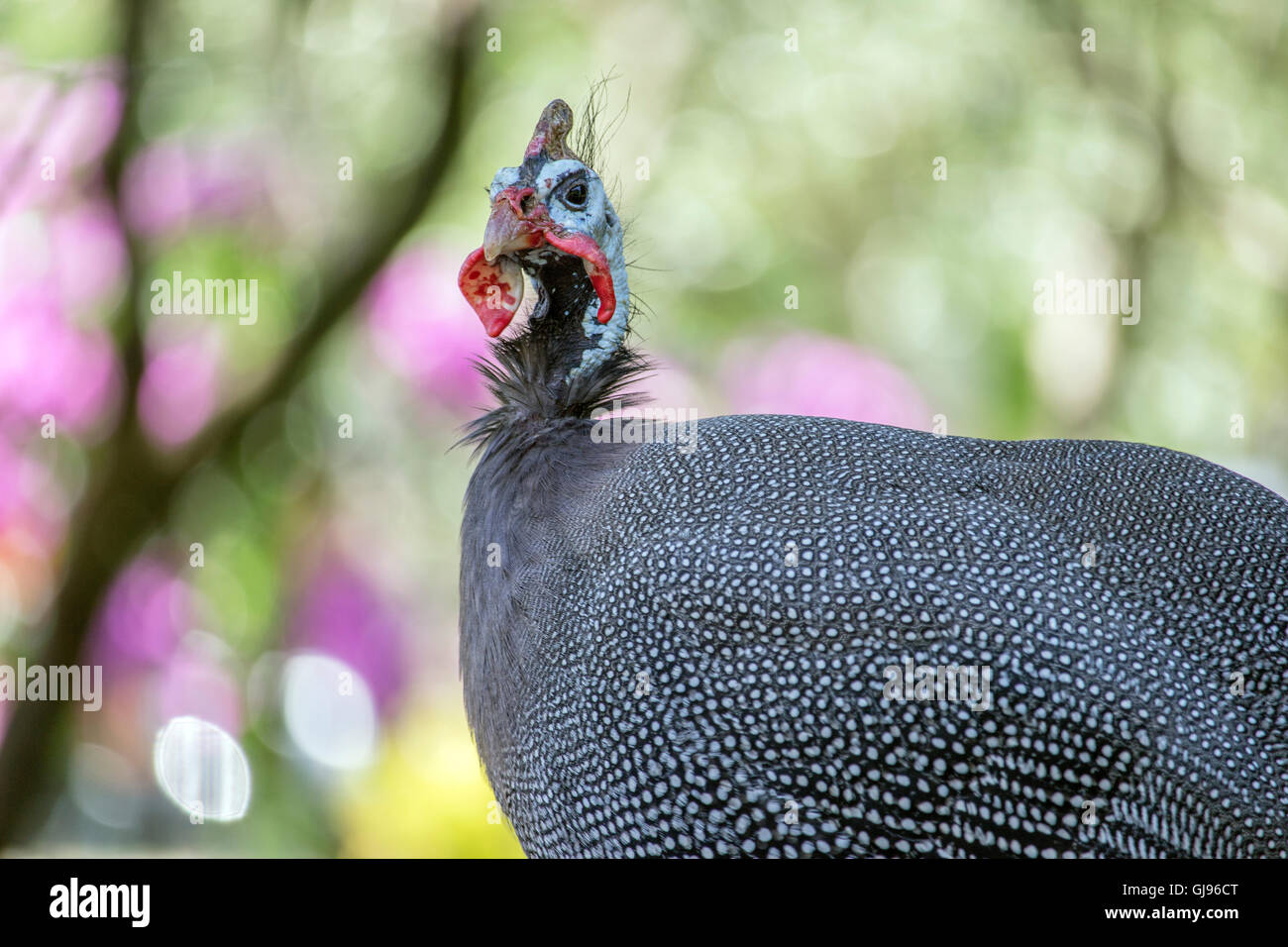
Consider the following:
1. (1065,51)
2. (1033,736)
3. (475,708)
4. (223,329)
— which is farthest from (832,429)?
(1065,51)

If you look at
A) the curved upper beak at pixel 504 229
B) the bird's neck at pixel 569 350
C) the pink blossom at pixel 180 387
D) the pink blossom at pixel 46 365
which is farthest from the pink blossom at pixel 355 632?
the curved upper beak at pixel 504 229

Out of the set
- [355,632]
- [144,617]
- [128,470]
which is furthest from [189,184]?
[355,632]

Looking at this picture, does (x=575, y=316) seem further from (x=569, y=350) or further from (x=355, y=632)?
(x=355, y=632)

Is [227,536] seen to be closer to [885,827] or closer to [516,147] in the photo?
[516,147]

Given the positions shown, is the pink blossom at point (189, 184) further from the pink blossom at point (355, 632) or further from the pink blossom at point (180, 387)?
the pink blossom at point (355, 632)

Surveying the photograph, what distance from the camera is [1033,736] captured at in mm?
1315

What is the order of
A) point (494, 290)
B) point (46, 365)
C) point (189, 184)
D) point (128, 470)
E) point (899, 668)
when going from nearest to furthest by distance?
point (899, 668) < point (494, 290) < point (128, 470) < point (46, 365) < point (189, 184)

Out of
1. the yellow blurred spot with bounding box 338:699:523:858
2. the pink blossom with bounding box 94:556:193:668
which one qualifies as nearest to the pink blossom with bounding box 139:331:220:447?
the pink blossom with bounding box 94:556:193:668

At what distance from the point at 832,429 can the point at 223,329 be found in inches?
63.7

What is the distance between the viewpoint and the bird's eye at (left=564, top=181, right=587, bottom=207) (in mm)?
1709

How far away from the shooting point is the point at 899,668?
4.37 ft

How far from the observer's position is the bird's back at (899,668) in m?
1.32

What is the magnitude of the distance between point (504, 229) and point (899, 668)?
82 centimetres

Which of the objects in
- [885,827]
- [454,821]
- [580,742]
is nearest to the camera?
[885,827]
